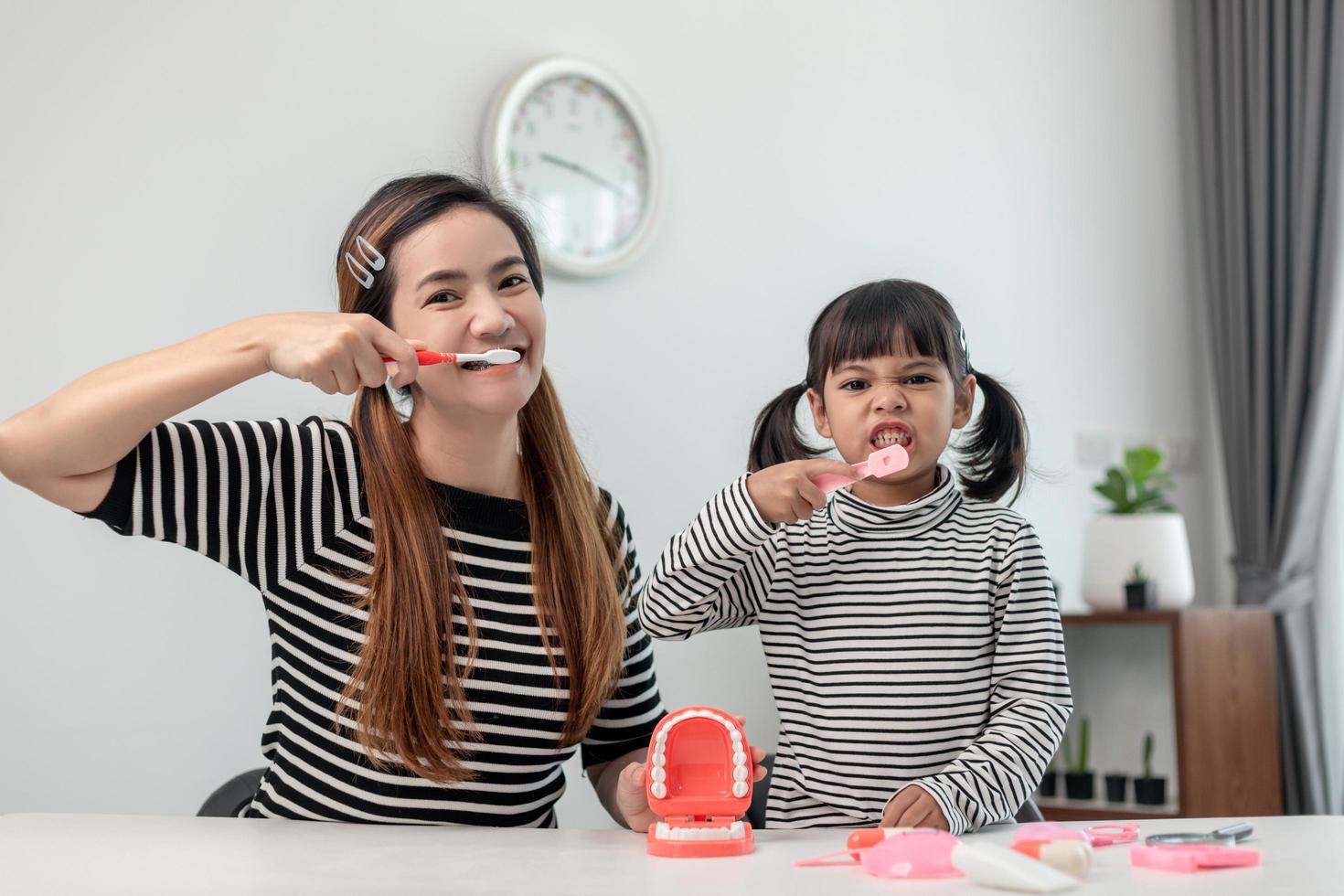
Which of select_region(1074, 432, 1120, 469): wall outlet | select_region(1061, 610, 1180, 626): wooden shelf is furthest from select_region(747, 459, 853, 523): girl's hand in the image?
select_region(1074, 432, 1120, 469): wall outlet

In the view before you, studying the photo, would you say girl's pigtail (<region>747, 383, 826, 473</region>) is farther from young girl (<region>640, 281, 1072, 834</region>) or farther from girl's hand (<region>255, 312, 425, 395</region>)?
girl's hand (<region>255, 312, 425, 395</region>)

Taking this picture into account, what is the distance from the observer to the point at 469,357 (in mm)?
1164

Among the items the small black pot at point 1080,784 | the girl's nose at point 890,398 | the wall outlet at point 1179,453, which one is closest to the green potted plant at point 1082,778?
the small black pot at point 1080,784

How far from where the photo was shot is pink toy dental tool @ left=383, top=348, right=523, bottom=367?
44.1 inches

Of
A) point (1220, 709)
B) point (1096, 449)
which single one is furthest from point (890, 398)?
point (1096, 449)

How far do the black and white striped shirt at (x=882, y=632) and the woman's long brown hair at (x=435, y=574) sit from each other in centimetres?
9

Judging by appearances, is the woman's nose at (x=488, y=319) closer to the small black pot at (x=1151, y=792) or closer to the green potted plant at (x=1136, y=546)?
the green potted plant at (x=1136, y=546)

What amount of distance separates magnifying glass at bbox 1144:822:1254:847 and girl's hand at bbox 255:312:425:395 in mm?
700

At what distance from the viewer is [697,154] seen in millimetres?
2377

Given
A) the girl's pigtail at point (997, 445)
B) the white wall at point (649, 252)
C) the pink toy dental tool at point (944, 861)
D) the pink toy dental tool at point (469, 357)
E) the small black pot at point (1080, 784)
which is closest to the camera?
the pink toy dental tool at point (944, 861)

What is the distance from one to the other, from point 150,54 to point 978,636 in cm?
142

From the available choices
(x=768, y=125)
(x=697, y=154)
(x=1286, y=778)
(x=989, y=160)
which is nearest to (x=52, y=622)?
(x=697, y=154)

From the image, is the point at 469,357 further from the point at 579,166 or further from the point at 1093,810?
the point at 1093,810

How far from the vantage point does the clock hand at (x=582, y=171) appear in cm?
218
